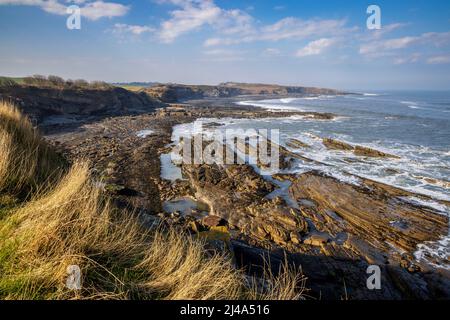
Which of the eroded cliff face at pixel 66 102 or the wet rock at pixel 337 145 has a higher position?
the eroded cliff face at pixel 66 102

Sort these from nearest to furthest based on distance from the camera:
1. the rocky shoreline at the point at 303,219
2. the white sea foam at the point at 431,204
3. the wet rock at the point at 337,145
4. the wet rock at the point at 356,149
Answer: the rocky shoreline at the point at 303,219 → the white sea foam at the point at 431,204 → the wet rock at the point at 356,149 → the wet rock at the point at 337,145

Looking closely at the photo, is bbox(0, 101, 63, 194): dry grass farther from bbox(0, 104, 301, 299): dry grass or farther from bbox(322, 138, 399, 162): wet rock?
bbox(322, 138, 399, 162): wet rock

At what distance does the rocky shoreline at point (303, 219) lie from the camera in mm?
8633

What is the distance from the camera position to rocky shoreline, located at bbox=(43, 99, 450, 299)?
28.3 ft

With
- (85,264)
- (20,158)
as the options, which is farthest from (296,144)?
(85,264)

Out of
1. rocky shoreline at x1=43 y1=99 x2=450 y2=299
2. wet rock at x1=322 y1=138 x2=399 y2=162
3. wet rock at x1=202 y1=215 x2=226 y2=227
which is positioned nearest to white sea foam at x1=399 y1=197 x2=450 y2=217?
rocky shoreline at x1=43 y1=99 x2=450 y2=299

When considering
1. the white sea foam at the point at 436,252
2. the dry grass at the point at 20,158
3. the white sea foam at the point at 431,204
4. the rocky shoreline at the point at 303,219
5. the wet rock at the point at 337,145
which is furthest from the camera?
the wet rock at the point at 337,145

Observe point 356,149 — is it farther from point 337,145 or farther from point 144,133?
point 144,133

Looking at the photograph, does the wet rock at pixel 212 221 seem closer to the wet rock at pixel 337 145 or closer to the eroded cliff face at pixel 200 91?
the wet rock at pixel 337 145

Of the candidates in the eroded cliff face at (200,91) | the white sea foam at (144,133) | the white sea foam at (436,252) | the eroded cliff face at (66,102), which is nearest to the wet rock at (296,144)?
the white sea foam at (436,252)

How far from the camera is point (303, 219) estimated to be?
13320 mm
